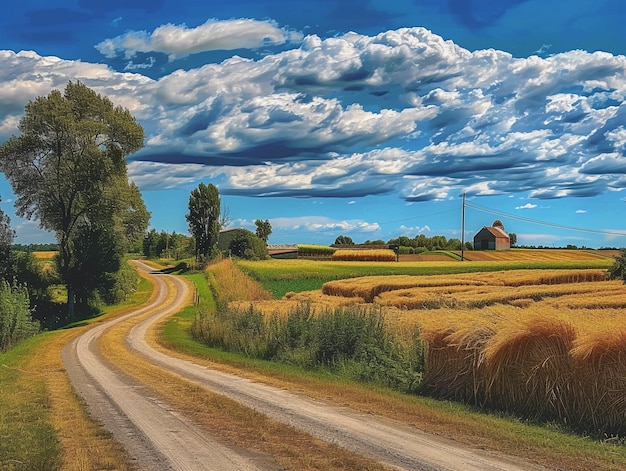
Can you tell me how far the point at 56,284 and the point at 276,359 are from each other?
181 feet

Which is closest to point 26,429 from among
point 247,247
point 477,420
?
point 477,420

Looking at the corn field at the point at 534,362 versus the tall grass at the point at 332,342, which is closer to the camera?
the corn field at the point at 534,362

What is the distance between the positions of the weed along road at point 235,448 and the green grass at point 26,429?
113cm

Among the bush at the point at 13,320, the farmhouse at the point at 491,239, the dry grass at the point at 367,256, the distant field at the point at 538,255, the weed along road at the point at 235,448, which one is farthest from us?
the farmhouse at the point at 491,239

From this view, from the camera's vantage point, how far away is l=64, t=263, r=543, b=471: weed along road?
9.62 meters

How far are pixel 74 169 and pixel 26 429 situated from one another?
158ft

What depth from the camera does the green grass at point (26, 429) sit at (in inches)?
401

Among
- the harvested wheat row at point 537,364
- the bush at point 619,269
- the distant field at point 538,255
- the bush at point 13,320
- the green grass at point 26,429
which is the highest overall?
the distant field at point 538,255

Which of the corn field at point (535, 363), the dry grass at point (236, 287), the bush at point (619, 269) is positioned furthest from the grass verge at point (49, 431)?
the bush at point (619, 269)

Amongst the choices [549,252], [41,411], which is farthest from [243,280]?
→ [549,252]

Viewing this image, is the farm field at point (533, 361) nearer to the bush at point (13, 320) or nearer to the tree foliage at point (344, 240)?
the bush at point (13, 320)

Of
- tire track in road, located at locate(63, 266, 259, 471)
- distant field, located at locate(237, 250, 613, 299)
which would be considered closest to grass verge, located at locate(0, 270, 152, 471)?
tire track in road, located at locate(63, 266, 259, 471)

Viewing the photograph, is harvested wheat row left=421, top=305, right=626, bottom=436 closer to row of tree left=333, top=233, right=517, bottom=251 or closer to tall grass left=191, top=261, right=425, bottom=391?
tall grass left=191, top=261, right=425, bottom=391

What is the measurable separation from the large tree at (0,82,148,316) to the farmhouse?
9069 cm
